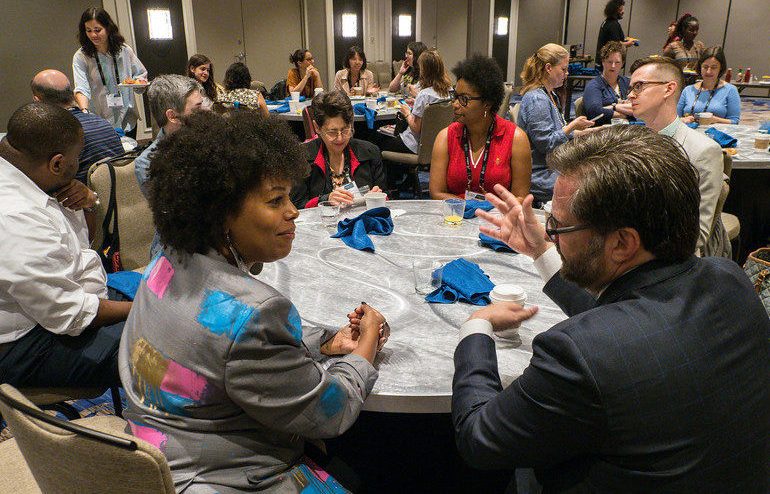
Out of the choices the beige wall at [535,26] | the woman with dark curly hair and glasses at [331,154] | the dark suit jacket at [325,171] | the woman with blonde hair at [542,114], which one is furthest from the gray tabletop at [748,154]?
the beige wall at [535,26]

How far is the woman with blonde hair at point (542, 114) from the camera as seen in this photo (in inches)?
153

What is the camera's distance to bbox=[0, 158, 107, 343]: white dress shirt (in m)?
1.70

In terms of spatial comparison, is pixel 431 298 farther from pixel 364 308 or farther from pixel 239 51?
pixel 239 51

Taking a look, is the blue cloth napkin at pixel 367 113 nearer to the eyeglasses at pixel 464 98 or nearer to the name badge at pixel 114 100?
the name badge at pixel 114 100

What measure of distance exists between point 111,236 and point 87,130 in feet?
3.88

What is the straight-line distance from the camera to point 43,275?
1718 millimetres

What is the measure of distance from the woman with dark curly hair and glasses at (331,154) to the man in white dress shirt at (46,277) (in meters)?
1.24

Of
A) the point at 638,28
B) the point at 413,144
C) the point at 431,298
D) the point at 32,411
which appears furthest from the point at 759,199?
the point at 638,28

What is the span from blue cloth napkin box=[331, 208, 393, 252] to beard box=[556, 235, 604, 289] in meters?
1.16

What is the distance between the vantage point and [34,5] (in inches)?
288

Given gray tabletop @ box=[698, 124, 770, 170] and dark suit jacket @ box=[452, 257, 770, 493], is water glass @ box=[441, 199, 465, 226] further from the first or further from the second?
gray tabletop @ box=[698, 124, 770, 170]

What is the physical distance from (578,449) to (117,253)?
100.0 inches

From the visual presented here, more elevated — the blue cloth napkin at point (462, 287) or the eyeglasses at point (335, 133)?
the eyeglasses at point (335, 133)

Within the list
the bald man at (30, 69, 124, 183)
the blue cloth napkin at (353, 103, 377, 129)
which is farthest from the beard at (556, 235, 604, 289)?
the blue cloth napkin at (353, 103, 377, 129)
